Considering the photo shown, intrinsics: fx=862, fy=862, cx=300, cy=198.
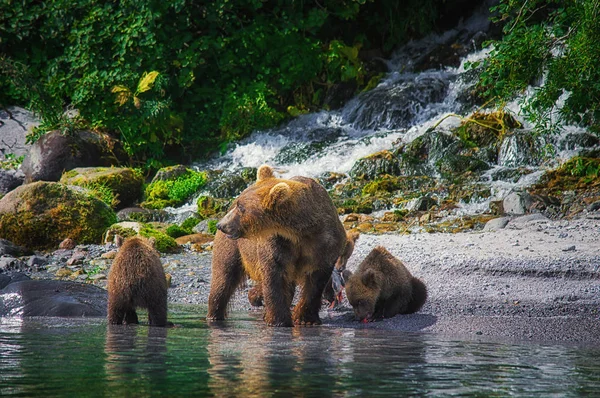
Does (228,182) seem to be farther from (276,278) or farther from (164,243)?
(276,278)

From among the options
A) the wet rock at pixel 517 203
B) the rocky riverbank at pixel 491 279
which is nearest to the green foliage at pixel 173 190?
the rocky riverbank at pixel 491 279

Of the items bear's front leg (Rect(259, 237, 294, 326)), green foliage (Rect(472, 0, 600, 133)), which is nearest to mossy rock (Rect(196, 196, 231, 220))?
green foliage (Rect(472, 0, 600, 133))

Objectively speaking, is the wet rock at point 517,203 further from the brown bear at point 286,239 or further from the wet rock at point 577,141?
the brown bear at point 286,239

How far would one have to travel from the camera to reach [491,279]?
10.4 metres

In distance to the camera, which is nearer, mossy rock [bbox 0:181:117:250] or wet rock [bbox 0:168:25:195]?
mossy rock [bbox 0:181:117:250]

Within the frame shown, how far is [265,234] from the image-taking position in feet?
28.1

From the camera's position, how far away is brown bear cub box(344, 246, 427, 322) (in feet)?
30.2

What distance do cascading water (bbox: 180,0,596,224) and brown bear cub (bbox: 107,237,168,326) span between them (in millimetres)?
14038

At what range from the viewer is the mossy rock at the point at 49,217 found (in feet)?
55.4

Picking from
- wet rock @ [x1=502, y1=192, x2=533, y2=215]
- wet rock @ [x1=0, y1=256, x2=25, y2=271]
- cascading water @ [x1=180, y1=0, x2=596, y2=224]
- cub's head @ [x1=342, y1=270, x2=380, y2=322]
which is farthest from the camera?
cascading water @ [x1=180, y1=0, x2=596, y2=224]

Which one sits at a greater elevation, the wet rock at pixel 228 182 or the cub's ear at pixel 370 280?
the wet rock at pixel 228 182

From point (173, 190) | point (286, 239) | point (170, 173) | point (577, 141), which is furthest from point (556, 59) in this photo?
point (170, 173)

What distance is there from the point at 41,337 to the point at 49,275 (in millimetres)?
6648

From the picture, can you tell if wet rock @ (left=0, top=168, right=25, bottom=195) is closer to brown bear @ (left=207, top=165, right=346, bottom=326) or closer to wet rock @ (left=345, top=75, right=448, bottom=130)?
wet rock @ (left=345, top=75, right=448, bottom=130)
